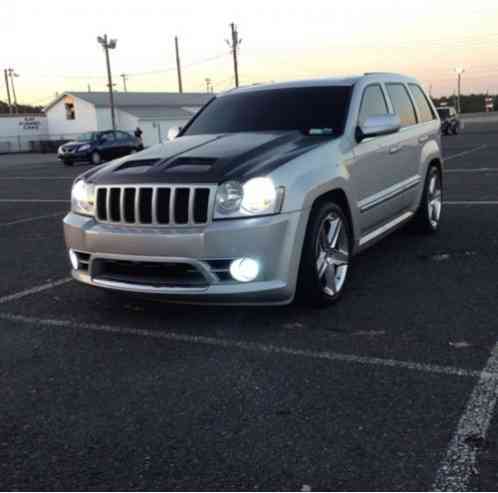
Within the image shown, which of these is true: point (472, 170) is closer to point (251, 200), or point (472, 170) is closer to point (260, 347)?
point (251, 200)

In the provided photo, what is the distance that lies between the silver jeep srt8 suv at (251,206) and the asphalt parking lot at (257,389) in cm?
36

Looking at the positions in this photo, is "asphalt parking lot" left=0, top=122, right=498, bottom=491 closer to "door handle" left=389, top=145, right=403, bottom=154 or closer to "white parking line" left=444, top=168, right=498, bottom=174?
"door handle" left=389, top=145, right=403, bottom=154

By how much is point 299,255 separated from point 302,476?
77.7 inches

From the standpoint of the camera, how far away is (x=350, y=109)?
5379mm

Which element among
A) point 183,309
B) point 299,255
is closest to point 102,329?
point 183,309

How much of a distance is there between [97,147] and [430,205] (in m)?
24.8

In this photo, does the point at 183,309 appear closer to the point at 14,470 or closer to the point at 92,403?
the point at 92,403

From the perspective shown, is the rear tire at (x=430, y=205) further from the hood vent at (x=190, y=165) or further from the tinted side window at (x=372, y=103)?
the hood vent at (x=190, y=165)

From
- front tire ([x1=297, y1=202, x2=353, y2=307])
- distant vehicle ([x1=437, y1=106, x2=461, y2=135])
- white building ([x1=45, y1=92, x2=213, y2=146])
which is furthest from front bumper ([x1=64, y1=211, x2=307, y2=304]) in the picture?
white building ([x1=45, y1=92, x2=213, y2=146])

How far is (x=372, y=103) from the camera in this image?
5809 mm

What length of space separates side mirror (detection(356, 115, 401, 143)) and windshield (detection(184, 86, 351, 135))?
0.17 meters

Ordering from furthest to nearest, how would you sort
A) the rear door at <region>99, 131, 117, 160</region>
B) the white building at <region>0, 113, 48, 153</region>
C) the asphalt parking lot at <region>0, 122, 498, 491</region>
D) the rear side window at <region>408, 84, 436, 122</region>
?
the white building at <region>0, 113, 48, 153</region> < the rear door at <region>99, 131, 117, 160</region> < the rear side window at <region>408, 84, 436, 122</region> < the asphalt parking lot at <region>0, 122, 498, 491</region>

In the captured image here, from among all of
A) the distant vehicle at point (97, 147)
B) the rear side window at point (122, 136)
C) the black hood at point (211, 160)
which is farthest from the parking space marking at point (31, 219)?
the rear side window at point (122, 136)

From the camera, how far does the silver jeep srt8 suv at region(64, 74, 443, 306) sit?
4184 millimetres
